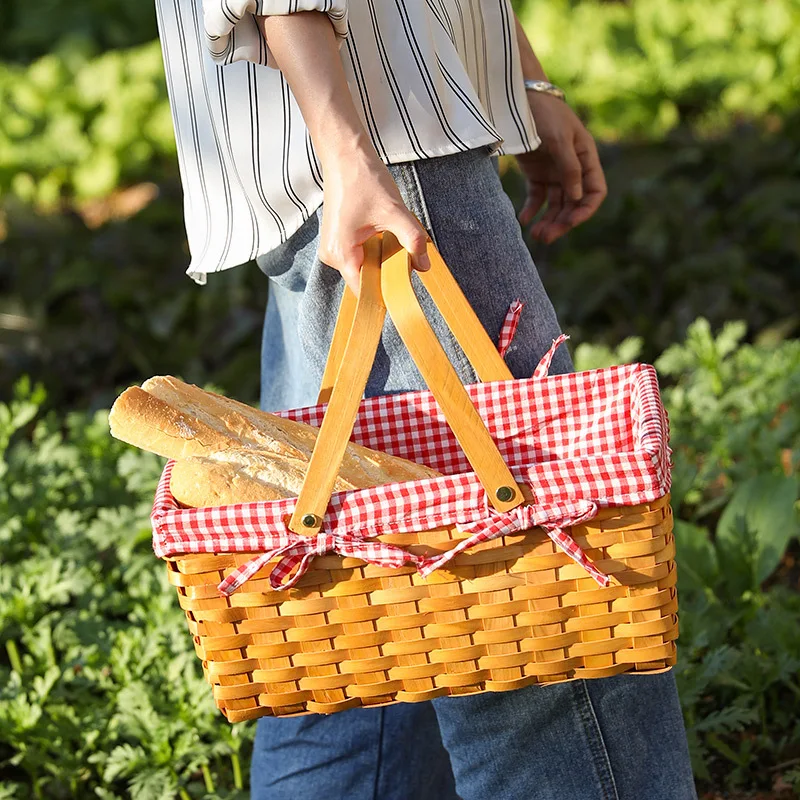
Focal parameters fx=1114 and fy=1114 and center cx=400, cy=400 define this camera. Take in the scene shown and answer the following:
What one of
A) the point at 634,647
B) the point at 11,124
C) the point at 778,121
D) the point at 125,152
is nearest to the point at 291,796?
the point at 634,647

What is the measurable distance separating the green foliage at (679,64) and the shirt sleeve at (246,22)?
470 centimetres

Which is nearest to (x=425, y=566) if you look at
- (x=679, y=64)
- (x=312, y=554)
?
(x=312, y=554)

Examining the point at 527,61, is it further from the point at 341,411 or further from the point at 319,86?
the point at 341,411

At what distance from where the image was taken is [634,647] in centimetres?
135

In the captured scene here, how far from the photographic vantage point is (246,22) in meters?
1.34

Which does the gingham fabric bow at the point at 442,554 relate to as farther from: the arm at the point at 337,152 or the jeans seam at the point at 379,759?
the jeans seam at the point at 379,759

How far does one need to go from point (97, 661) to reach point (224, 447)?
121 centimetres

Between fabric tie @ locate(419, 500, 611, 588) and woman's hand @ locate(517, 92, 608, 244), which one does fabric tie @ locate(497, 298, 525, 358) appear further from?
woman's hand @ locate(517, 92, 608, 244)

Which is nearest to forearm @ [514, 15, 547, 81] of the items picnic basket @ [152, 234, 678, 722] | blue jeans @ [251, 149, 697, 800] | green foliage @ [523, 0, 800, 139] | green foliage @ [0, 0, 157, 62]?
blue jeans @ [251, 149, 697, 800]

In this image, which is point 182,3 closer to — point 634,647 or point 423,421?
point 423,421

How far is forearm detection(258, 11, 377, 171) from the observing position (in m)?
1.31

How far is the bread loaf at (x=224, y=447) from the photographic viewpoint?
1.36 m

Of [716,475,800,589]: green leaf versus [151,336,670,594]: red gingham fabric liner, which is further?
[716,475,800,589]: green leaf

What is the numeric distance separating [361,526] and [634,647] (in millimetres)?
369
